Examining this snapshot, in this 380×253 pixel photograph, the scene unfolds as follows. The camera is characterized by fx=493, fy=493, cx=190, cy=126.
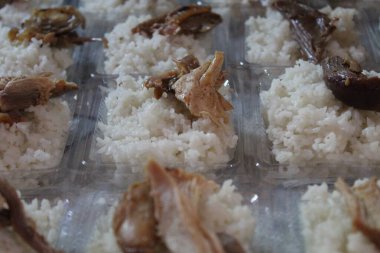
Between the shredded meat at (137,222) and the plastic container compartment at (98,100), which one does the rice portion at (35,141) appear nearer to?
the plastic container compartment at (98,100)

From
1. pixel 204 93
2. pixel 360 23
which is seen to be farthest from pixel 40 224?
pixel 360 23

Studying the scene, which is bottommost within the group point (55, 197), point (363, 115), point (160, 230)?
point (55, 197)

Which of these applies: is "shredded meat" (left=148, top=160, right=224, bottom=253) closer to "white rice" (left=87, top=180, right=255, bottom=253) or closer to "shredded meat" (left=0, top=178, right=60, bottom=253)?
"white rice" (left=87, top=180, right=255, bottom=253)

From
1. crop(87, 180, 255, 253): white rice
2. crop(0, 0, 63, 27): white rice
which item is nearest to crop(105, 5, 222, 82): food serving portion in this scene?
crop(0, 0, 63, 27): white rice

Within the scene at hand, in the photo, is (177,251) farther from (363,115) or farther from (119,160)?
(363,115)

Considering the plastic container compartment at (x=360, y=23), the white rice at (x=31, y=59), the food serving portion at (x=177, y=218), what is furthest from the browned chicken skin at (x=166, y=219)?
the white rice at (x=31, y=59)

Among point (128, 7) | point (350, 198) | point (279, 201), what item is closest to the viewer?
point (350, 198)

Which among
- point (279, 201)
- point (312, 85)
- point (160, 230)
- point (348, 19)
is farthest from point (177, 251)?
point (348, 19)

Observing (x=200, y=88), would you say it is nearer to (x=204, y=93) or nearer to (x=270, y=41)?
(x=204, y=93)
